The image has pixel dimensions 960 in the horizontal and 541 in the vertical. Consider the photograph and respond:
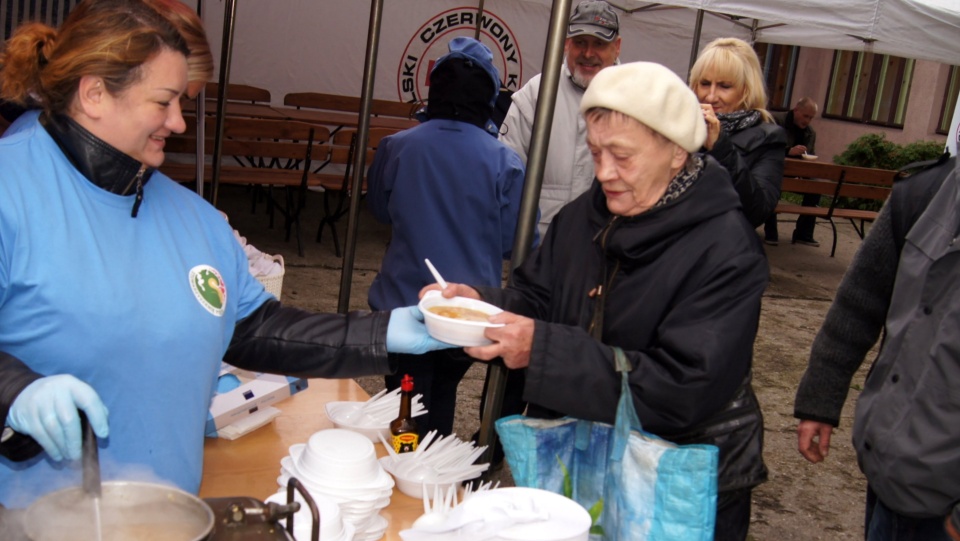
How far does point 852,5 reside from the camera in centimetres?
499

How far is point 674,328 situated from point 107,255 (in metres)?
1.16

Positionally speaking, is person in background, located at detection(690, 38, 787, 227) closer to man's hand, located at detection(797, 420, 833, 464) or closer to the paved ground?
man's hand, located at detection(797, 420, 833, 464)

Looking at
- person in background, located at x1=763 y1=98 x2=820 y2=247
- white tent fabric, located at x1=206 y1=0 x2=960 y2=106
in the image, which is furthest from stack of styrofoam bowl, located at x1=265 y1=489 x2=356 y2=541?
person in background, located at x1=763 y1=98 x2=820 y2=247

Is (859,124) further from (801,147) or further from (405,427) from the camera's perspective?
(405,427)

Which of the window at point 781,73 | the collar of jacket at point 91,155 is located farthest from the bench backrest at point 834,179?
the window at point 781,73

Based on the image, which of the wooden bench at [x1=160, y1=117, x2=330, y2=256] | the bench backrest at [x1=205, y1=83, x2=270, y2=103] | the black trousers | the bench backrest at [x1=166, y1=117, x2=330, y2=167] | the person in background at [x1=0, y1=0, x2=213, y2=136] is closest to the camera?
the person in background at [x1=0, y1=0, x2=213, y2=136]

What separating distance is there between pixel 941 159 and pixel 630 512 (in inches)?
49.8

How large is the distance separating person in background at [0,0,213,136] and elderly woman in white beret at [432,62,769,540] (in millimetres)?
830

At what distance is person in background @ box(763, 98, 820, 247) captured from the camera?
11.1 metres

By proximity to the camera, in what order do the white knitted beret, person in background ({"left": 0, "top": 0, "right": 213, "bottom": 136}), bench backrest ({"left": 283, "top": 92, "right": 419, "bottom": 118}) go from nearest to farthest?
person in background ({"left": 0, "top": 0, "right": 213, "bottom": 136}) < the white knitted beret < bench backrest ({"left": 283, "top": 92, "right": 419, "bottom": 118})

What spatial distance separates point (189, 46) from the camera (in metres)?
1.89

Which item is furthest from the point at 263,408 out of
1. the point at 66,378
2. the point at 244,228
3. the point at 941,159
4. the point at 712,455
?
the point at 244,228

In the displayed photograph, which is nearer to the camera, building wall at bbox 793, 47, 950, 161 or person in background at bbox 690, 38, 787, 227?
person in background at bbox 690, 38, 787, 227

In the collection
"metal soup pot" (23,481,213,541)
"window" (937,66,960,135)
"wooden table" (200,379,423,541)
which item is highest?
"window" (937,66,960,135)
